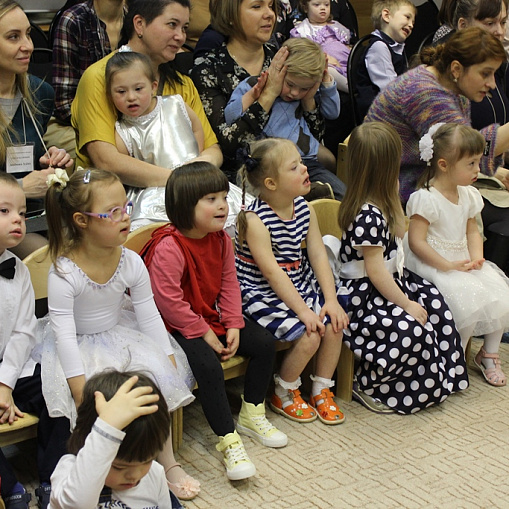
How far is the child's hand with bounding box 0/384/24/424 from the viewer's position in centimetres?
199

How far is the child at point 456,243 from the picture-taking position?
8.96 ft

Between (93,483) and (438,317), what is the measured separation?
4.91 ft

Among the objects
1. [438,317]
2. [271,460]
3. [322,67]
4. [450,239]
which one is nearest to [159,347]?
[271,460]

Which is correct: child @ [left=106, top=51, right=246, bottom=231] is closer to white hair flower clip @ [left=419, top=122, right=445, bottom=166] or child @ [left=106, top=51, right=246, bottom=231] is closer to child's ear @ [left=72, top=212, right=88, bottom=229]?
child's ear @ [left=72, top=212, right=88, bottom=229]

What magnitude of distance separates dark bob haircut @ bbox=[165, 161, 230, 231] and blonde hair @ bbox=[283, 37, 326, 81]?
0.84 meters

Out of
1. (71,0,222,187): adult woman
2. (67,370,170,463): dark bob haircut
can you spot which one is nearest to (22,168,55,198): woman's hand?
(71,0,222,187): adult woman

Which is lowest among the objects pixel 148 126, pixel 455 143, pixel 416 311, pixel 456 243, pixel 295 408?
pixel 295 408

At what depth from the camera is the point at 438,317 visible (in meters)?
2.66

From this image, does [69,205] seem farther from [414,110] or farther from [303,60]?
[414,110]

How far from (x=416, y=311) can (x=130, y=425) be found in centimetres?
135

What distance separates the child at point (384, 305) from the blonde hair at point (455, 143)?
26 centimetres

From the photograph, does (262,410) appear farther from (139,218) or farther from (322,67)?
(322,67)

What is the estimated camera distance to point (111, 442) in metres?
1.47

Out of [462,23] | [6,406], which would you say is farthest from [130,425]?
[462,23]
